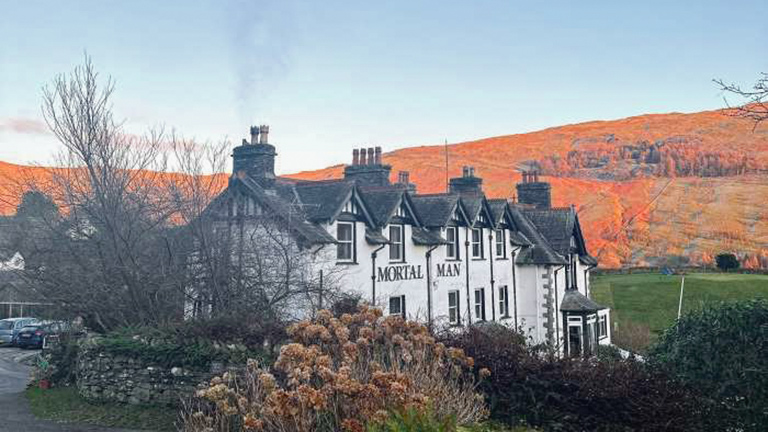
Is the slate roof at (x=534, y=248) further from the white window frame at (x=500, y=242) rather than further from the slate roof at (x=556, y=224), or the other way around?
the white window frame at (x=500, y=242)

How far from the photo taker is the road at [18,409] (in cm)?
1302

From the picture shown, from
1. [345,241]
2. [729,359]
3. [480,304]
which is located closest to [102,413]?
[345,241]

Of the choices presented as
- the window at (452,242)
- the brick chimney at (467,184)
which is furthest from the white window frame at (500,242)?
the window at (452,242)


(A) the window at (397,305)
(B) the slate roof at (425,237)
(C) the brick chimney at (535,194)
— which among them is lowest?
(A) the window at (397,305)

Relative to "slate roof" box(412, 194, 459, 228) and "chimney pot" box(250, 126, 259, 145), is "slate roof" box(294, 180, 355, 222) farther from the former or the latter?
"slate roof" box(412, 194, 459, 228)

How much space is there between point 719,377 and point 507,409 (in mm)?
3999

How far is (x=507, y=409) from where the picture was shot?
1152cm

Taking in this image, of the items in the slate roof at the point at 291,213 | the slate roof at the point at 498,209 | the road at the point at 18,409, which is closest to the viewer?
the road at the point at 18,409

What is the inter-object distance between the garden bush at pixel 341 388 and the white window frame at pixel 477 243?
1711 centimetres

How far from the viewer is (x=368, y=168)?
1033 inches

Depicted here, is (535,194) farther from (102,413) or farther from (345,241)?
(102,413)

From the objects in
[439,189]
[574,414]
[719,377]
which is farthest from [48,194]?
[439,189]

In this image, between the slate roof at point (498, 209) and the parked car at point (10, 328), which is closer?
the slate roof at point (498, 209)

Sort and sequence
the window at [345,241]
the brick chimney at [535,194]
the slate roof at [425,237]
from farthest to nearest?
the brick chimney at [535,194]
the slate roof at [425,237]
the window at [345,241]
